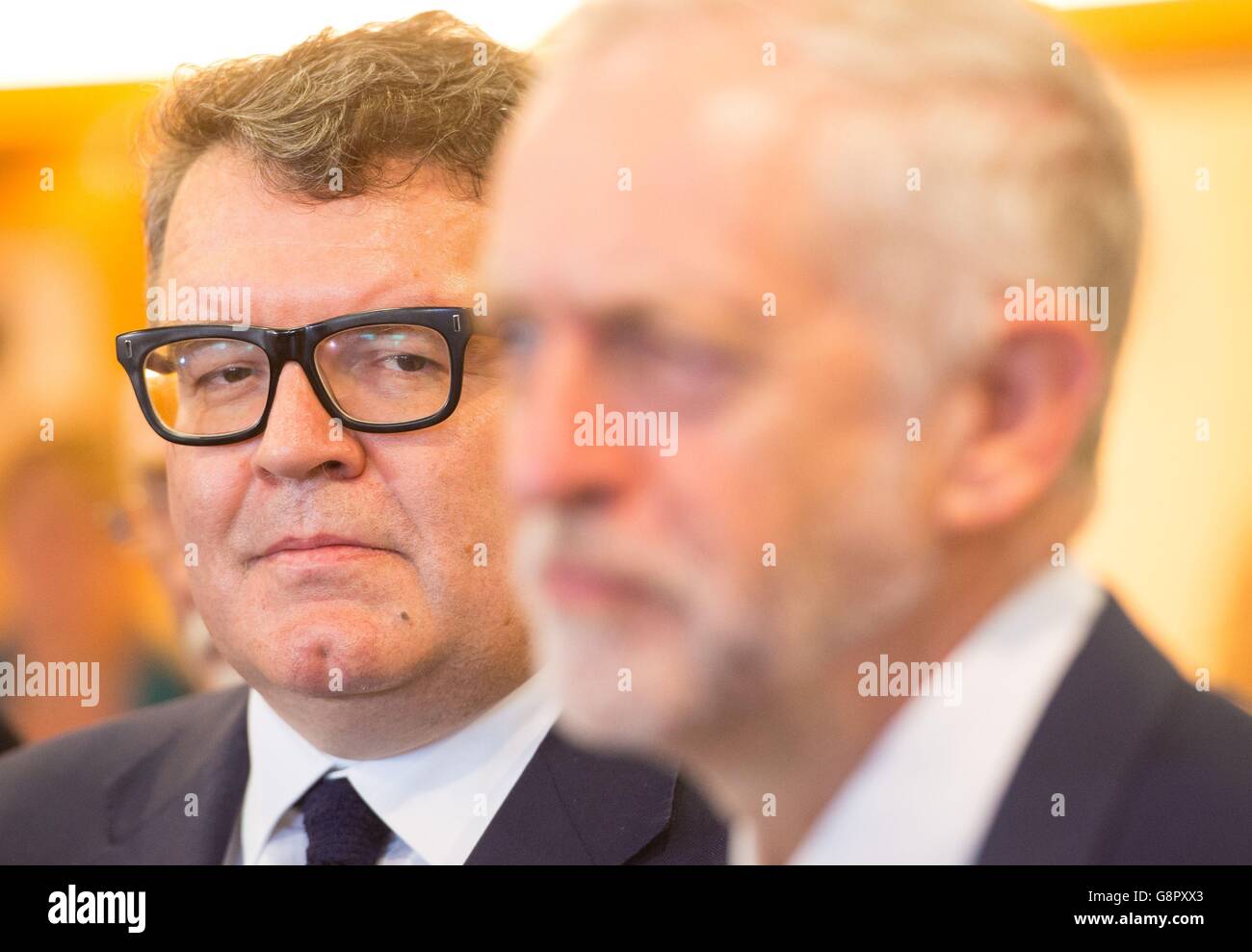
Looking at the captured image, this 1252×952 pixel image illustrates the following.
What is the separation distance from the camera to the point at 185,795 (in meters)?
1.20

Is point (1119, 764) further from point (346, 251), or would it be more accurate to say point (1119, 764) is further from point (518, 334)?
point (346, 251)

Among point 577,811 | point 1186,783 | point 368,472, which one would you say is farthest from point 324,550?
point 1186,783

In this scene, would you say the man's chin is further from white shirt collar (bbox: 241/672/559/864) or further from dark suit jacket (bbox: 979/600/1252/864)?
dark suit jacket (bbox: 979/600/1252/864)

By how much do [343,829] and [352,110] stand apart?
60 centimetres

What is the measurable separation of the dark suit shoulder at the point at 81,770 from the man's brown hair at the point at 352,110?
1.51ft

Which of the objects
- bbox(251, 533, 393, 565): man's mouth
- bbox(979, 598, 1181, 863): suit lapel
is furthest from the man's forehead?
bbox(979, 598, 1181, 863): suit lapel

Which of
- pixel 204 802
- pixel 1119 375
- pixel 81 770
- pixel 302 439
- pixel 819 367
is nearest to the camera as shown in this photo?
pixel 819 367

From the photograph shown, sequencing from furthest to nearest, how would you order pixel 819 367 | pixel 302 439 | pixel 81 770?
pixel 81 770 → pixel 302 439 → pixel 819 367

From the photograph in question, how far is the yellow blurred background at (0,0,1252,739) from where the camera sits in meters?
1.15

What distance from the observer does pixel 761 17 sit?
0.64 m

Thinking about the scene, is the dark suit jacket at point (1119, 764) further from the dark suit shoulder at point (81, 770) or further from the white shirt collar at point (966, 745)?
the dark suit shoulder at point (81, 770)
